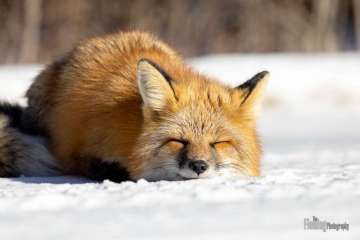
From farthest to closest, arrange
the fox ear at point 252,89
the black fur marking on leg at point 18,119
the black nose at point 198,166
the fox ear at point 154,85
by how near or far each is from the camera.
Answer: the black fur marking on leg at point 18,119
the fox ear at point 252,89
the fox ear at point 154,85
the black nose at point 198,166

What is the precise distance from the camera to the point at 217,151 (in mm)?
4574

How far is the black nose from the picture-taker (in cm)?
434

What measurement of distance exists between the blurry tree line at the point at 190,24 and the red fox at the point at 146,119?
1056cm

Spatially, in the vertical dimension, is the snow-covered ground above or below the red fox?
below

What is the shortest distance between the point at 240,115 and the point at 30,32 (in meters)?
11.9

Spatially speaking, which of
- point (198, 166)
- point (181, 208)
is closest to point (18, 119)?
point (198, 166)

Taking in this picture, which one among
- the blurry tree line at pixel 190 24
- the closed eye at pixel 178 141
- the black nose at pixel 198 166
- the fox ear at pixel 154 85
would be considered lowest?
the black nose at pixel 198 166

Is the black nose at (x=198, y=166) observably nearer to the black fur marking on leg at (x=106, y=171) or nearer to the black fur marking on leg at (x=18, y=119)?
the black fur marking on leg at (x=106, y=171)

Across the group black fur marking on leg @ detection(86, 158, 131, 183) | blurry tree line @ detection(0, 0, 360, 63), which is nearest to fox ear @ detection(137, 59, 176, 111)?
black fur marking on leg @ detection(86, 158, 131, 183)

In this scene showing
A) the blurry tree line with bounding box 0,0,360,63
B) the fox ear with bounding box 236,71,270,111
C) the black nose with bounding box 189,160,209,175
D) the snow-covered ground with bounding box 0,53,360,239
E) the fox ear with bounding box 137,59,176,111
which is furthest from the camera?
the blurry tree line with bounding box 0,0,360,63

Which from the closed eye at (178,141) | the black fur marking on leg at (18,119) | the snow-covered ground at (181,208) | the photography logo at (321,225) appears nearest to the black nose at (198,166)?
the snow-covered ground at (181,208)

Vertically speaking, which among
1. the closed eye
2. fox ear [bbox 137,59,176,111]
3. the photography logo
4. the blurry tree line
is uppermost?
the blurry tree line

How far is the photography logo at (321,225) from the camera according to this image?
3.33 meters

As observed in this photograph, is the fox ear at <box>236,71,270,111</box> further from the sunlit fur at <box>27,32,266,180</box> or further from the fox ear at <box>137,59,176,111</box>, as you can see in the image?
the fox ear at <box>137,59,176,111</box>
